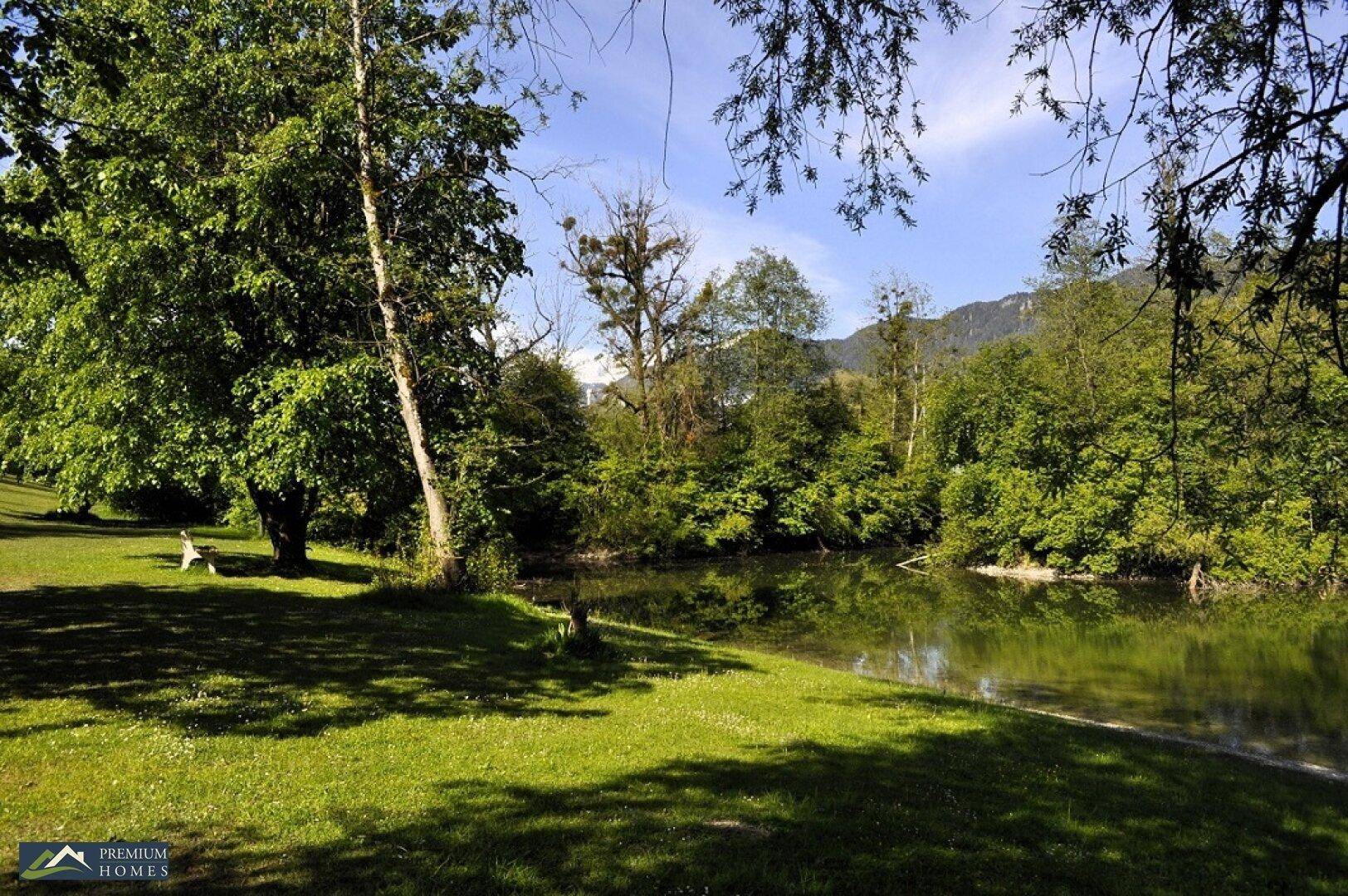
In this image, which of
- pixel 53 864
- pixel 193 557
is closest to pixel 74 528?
pixel 193 557

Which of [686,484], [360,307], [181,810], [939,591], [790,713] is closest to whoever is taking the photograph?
A: [181,810]

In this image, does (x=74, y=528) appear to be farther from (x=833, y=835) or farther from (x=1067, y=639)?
(x=1067, y=639)

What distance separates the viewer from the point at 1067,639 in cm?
2262

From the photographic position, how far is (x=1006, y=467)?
41.2 metres

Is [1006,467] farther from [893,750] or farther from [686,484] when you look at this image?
[893,750]

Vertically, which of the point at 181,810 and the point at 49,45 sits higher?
the point at 49,45

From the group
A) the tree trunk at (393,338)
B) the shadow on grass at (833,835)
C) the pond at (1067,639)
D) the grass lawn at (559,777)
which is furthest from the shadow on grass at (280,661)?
the pond at (1067,639)

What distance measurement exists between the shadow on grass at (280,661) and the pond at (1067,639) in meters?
7.63

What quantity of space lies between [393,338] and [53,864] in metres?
13.5

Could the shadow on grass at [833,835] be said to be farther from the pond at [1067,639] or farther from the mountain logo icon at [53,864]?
the pond at [1067,639]

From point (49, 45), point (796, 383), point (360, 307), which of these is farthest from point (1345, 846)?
point (796, 383)

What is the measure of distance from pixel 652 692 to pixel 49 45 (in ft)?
37.0

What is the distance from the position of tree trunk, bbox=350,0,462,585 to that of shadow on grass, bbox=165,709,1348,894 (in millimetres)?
11134

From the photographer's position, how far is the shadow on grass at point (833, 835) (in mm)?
5164
